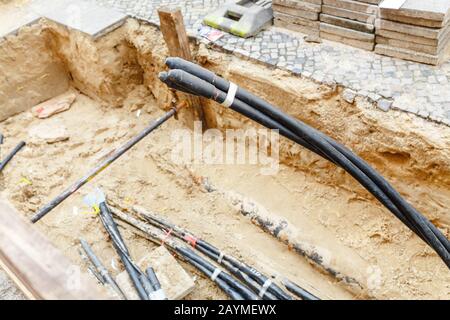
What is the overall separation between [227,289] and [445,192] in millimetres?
2318

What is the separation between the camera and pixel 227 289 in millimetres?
4117

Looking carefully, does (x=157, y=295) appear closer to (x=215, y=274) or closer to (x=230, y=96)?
(x=215, y=274)

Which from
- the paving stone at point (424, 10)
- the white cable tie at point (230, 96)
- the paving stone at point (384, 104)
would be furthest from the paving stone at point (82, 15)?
the paving stone at point (384, 104)

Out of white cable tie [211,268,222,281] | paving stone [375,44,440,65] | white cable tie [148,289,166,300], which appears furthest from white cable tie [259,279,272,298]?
paving stone [375,44,440,65]

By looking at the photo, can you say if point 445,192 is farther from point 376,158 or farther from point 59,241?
point 59,241

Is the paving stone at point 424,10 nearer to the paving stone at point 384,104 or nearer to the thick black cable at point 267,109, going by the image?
the paving stone at point 384,104

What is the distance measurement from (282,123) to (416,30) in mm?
2116

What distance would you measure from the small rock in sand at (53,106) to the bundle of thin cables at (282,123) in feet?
13.2

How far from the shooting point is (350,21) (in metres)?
4.73

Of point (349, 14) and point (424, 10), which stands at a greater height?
point (424, 10)

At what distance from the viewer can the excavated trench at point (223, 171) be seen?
4.16m

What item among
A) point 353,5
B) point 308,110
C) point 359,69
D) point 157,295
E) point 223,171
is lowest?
point 157,295

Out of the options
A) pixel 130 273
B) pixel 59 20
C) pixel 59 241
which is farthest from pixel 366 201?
pixel 59 20

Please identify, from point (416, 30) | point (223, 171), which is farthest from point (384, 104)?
point (223, 171)
